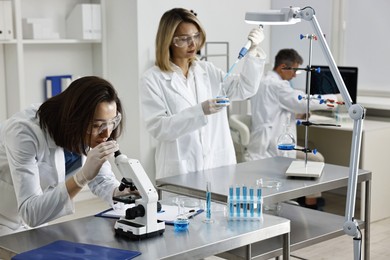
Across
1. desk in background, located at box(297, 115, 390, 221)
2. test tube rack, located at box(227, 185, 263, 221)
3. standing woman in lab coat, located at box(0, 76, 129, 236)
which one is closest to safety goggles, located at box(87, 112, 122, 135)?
standing woman in lab coat, located at box(0, 76, 129, 236)

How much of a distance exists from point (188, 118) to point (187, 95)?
8.3 inches

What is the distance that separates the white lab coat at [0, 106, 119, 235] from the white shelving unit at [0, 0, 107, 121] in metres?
2.54

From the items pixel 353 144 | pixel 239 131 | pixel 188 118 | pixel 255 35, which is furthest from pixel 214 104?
pixel 239 131

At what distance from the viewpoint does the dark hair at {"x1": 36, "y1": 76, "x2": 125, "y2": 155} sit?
84.4 inches

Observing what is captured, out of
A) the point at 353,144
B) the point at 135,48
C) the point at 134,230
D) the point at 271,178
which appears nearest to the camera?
the point at 353,144

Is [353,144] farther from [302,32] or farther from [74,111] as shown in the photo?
[302,32]

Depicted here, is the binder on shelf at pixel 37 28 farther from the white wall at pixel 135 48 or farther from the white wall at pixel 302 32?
the white wall at pixel 302 32

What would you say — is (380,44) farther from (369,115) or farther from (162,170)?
(162,170)

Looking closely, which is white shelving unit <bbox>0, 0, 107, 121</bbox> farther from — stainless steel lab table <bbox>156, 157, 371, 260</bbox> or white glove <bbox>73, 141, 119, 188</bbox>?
white glove <bbox>73, 141, 119, 188</bbox>

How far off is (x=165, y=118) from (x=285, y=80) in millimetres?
1876

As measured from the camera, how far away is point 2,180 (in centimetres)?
237

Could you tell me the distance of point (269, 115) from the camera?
15.8 ft

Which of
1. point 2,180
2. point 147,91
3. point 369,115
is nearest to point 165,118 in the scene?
point 147,91

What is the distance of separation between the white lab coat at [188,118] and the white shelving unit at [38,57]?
1.79 m
